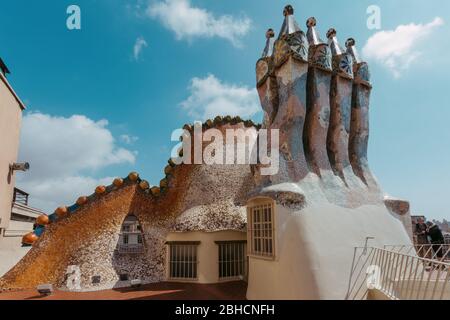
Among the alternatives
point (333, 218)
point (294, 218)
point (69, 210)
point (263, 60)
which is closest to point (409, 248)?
point (333, 218)

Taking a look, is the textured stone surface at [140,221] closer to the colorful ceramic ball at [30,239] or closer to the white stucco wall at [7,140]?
the colorful ceramic ball at [30,239]

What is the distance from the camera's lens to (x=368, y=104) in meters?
9.77

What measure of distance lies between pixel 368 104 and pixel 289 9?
13.4 feet

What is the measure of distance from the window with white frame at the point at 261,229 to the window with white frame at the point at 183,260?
3.12 meters

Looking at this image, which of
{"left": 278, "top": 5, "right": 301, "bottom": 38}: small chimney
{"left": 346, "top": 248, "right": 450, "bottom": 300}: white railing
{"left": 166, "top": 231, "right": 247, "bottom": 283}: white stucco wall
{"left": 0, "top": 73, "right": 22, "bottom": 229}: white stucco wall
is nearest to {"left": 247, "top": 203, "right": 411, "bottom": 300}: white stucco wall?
{"left": 346, "top": 248, "right": 450, "bottom": 300}: white railing

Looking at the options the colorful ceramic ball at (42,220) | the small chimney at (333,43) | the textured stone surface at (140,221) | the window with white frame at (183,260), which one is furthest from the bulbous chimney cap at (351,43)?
the colorful ceramic ball at (42,220)

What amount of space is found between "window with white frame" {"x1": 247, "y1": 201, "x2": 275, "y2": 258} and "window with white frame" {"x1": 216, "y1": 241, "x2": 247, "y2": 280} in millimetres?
2722

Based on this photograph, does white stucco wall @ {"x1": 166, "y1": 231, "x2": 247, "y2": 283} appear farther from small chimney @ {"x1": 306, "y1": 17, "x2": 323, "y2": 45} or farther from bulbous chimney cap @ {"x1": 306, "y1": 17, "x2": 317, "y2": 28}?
bulbous chimney cap @ {"x1": 306, "y1": 17, "x2": 317, "y2": 28}

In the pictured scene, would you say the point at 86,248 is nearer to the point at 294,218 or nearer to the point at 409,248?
the point at 294,218

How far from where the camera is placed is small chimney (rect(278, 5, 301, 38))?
888 centimetres

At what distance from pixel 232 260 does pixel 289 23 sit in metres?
8.41

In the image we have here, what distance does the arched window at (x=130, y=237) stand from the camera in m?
10.9

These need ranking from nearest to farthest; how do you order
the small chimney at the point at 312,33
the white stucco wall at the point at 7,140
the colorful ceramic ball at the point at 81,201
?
the small chimney at the point at 312,33
the colorful ceramic ball at the point at 81,201
the white stucco wall at the point at 7,140

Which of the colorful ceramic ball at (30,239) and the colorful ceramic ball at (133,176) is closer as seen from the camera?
the colorful ceramic ball at (30,239)
